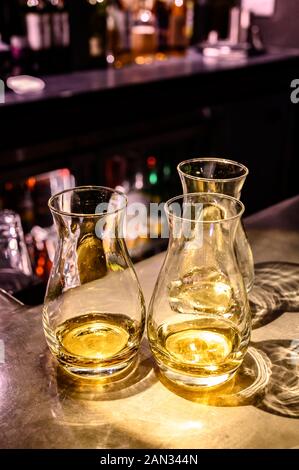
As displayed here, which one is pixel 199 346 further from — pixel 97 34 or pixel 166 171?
pixel 97 34

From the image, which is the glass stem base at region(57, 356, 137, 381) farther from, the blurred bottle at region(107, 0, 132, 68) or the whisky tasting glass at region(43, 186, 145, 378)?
the blurred bottle at region(107, 0, 132, 68)

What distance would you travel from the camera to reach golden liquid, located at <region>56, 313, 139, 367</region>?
26.4 inches

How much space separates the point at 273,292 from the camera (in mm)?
896

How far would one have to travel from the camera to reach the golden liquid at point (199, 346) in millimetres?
650

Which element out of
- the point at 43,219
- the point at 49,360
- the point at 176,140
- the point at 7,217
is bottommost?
the point at 43,219

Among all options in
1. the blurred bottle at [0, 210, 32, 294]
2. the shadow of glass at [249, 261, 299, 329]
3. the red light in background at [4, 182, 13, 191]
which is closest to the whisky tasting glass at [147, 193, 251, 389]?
the shadow of glass at [249, 261, 299, 329]

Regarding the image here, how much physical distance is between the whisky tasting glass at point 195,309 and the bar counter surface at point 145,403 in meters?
0.03

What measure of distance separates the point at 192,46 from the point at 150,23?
542 mm

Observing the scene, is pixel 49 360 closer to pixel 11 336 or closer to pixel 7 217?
pixel 11 336

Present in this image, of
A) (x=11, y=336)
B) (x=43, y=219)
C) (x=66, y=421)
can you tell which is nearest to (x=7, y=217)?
(x=11, y=336)

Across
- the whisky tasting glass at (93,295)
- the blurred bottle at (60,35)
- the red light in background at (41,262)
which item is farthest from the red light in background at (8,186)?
the whisky tasting glass at (93,295)

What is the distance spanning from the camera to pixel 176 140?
2.70 m

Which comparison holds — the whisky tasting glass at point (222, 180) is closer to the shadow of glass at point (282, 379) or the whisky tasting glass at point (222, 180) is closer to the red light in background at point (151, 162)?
the shadow of glass at point (282, 379)
